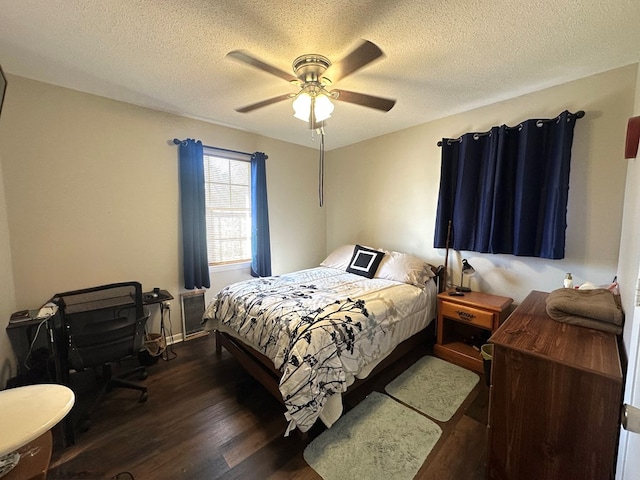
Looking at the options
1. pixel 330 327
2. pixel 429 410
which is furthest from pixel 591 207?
pixel 330 327

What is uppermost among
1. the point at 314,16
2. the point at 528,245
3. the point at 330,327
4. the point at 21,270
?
the point at 314,16

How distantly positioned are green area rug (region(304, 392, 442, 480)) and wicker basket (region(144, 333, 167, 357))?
179cm

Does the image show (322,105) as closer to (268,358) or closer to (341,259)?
(268,358)

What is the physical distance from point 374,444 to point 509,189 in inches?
93.3

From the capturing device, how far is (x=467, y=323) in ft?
7.74

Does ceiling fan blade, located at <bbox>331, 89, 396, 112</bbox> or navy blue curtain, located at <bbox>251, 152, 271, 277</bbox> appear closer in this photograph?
ceiling fan blade, located at <bbox>331, 89, 396, 112</bbox>

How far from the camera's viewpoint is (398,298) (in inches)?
91.0

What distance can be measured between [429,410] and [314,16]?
2.65 meters

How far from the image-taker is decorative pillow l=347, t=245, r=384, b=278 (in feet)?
10.1

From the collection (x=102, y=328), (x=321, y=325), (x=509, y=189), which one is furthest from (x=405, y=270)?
(x=102, y=328)

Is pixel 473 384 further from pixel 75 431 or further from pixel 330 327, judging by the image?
pixel 75 431

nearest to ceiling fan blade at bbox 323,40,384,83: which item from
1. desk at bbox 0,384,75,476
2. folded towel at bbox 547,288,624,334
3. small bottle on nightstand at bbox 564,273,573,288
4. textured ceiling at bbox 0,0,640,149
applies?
textured ceiling at bbox 0,0,640,149

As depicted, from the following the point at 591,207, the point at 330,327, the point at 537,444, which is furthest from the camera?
the point at 591,207

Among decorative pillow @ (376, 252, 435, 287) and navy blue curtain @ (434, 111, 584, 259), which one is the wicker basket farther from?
navy blue curtain @ (434, 111, 584, 259)
